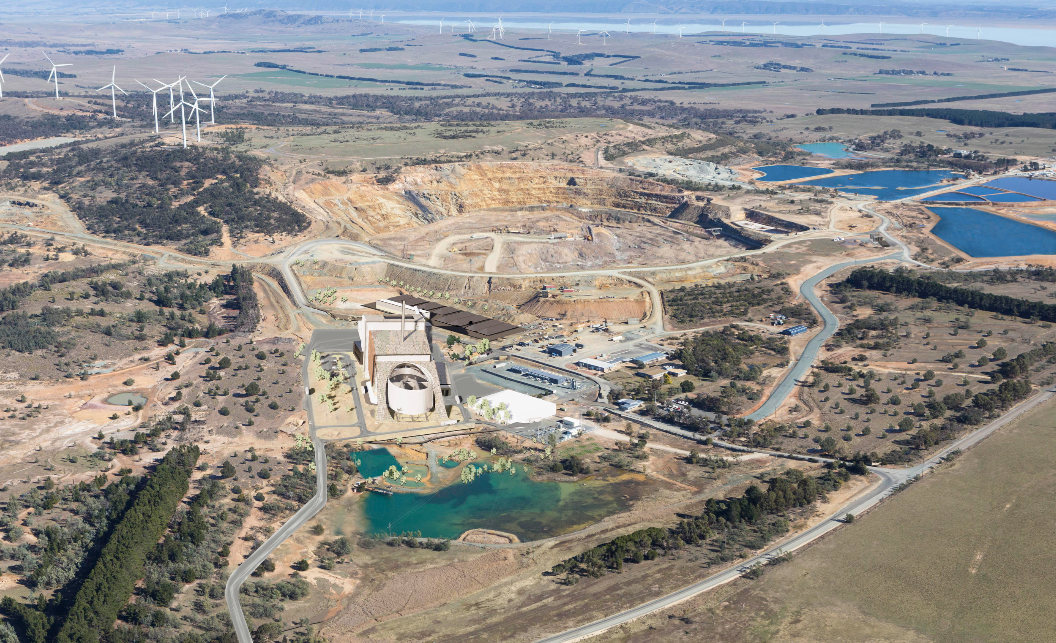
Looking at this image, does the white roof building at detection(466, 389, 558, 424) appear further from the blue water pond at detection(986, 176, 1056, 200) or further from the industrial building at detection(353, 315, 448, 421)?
the blue water pond at detection(986, 176, 1056, 200)

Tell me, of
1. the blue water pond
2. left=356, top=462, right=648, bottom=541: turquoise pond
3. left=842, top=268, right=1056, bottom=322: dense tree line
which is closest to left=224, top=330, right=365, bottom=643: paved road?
left=356, top=462, right=648, bottom=541: turquoise pond

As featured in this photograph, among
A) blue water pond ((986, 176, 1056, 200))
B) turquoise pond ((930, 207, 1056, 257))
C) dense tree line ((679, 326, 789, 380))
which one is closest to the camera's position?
dense tree line ((679, 326, 789, 380))

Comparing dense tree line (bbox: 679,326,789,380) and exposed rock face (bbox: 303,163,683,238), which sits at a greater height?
exposed rock face (bbox: 303,163,683,238)

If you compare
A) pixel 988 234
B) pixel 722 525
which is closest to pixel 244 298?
pixel 722 525

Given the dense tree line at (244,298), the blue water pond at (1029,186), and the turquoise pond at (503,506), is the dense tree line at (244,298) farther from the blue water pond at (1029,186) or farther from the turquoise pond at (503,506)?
the blue water pond at (1029,186)

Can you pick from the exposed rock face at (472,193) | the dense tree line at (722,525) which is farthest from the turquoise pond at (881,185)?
the dense tree line at (722,525)

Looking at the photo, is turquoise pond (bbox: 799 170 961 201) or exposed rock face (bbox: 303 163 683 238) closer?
exposed rock face (bbox: 303 163 683 238)

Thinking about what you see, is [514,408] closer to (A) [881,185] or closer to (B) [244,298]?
(B) [244,298]
